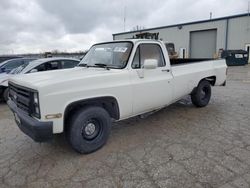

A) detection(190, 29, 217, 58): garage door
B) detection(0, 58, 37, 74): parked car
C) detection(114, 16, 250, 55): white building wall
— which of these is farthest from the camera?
detection(190, 29, 217, 58): garage door

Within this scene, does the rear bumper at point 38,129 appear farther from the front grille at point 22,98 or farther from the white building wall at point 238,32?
the white building wall at point 238,32

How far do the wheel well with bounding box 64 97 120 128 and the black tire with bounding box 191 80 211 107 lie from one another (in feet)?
10.0

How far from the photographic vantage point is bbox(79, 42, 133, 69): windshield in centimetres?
422

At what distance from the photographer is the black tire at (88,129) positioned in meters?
3.46

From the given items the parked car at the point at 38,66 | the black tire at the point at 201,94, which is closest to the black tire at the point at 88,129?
the black tire at the point at 201,94

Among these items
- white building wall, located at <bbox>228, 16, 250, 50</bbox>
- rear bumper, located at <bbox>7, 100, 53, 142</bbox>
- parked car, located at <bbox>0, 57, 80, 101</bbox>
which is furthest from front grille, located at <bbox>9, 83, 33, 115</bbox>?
white building wall, located at <bbox>228, 16, 250, 50</bbox>

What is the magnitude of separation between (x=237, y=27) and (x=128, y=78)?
26.4 meters

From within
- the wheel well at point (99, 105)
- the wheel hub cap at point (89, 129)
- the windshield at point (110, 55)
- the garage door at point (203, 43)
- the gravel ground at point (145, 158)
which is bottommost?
the gravel ground at point (145, 158)

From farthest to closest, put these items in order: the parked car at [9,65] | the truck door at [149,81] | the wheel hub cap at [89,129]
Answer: the parked car at [9,65]
the truck door at [149,81]
the wheel hub cap at [89,129]

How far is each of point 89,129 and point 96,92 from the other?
2.22 ft

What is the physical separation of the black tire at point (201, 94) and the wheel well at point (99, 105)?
3050mm

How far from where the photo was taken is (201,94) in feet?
21.0

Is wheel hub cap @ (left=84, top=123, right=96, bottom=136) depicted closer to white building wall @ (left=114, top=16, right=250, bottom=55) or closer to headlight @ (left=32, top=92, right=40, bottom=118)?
headlight @ (left=32, top=92, right=40, bottom=118)

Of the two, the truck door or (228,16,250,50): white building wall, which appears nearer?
the truck door
